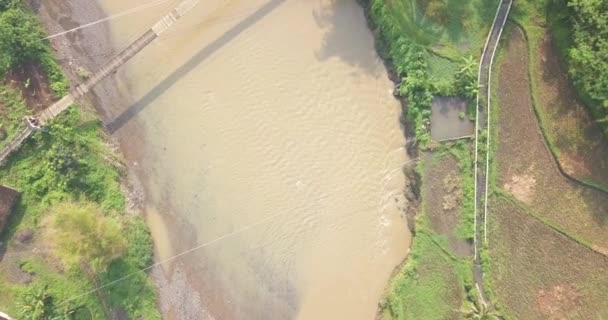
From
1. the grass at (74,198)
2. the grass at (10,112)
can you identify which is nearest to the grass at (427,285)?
the grass at (74,198)

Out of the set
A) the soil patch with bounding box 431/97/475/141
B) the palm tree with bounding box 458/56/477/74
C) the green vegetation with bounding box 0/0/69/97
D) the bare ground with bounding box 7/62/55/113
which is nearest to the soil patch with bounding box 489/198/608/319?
the soil patch with bounding box 431/97/475/141

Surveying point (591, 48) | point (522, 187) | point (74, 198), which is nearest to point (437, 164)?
point (522, 187)

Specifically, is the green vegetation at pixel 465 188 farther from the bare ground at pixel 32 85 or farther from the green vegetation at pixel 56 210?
the bare ground at pixel 32 85

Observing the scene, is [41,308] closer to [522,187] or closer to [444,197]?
[444,197]

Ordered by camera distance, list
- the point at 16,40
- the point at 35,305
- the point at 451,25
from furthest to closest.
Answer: the point at 451,25 → the point at 16,40 → the point at 35,305

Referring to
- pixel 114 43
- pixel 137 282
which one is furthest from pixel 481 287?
pixel 114 43

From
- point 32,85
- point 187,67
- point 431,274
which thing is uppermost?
point 32,85

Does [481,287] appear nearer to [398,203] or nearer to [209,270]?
[398,203]
